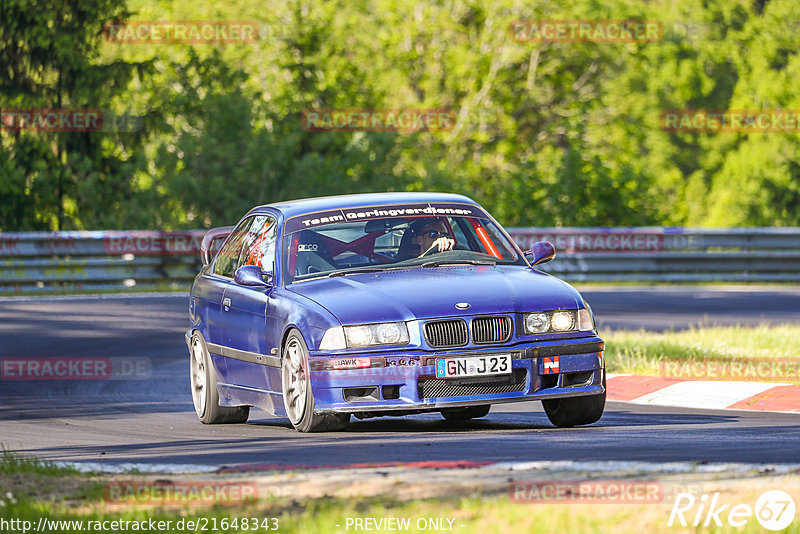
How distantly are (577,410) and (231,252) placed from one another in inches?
128

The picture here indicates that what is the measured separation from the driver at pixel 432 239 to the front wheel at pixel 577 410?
1.39m

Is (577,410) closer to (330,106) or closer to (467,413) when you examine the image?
(467,413)

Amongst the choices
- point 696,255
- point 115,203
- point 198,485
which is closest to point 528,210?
point 696,255

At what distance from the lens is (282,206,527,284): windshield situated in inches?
376

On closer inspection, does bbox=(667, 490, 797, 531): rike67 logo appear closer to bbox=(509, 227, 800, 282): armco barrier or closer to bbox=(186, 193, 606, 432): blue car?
bbox=(186, 193, 606, 432): blue car

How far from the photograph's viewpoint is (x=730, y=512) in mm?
5223

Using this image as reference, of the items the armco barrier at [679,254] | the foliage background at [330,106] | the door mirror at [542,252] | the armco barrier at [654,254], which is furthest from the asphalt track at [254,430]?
the foliage background at [330,106]

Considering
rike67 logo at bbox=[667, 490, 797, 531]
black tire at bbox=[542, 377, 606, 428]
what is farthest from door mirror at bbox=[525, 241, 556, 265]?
rike67 logo at bbox=[667, 490, 797, 531]

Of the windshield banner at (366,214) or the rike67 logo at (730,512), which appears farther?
the windshield banner at (366,214)

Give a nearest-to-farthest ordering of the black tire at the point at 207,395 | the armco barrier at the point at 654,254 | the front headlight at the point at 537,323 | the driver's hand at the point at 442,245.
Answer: the front headlight at the point at 537,323
the driver's hand at the point at 442,245
the black tire at the point at 207,395
the armco barrier at the point at 654,254

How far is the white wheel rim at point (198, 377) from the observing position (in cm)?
1052

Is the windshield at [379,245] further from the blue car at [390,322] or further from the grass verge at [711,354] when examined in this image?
the grass verge at [711,354]

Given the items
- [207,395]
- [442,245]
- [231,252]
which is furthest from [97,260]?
[442,245]

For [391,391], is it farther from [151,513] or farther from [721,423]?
[151,513]
